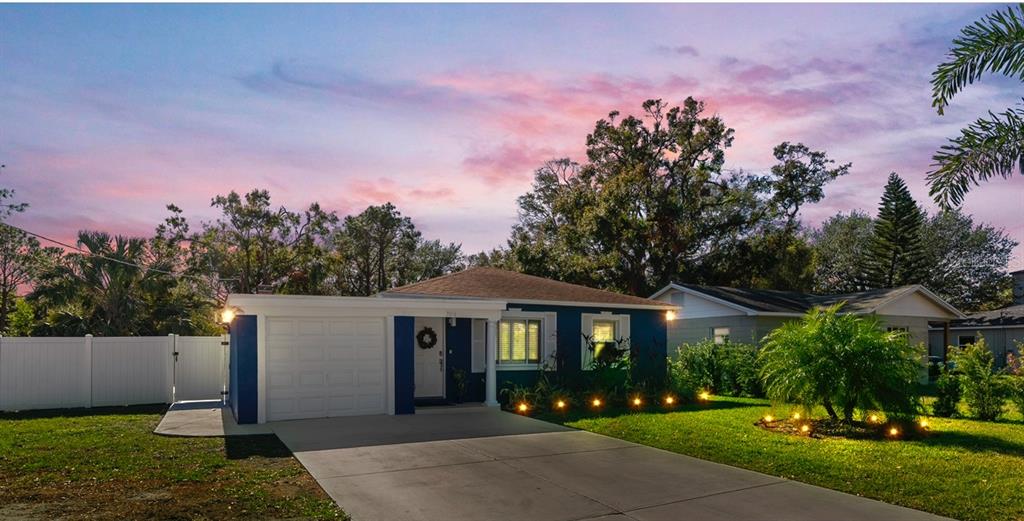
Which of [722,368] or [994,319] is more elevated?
[994,319]

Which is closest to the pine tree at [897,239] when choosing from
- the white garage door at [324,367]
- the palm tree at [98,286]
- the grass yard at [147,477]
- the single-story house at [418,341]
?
the single-story house at [418,341]

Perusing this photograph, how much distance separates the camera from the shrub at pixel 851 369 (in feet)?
36.1

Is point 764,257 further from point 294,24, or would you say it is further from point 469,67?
point 294,24

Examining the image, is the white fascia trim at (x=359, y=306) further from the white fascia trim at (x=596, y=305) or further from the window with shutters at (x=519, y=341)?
the window with shutters at (x=519, y=341)

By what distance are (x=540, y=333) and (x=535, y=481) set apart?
843 centimetres

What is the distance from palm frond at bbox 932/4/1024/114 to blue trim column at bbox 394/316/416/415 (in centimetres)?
994

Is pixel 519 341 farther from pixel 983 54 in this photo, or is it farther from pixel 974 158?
pixel 983 54

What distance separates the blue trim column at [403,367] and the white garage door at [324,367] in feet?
0.91

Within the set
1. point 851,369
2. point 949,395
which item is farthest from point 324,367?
point 949,395

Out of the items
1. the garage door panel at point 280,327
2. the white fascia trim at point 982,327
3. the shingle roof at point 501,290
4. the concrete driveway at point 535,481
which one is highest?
the shingle roof at point 501,290

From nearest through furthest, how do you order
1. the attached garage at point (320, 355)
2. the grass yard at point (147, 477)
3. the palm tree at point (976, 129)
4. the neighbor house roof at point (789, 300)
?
1. the grass yard at point (147, 477)
2. the palm tree at point (976, 129)
3. the attached garage at point (320, 355)
4. the neighbor house roof at point (789, 300)

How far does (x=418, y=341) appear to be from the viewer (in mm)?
15406

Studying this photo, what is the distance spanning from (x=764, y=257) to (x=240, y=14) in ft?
96.2

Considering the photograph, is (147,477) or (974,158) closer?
(147,477)
